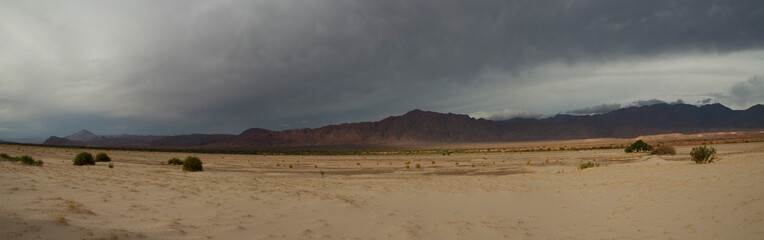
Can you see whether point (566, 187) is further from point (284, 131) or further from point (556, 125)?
point (284, 131)

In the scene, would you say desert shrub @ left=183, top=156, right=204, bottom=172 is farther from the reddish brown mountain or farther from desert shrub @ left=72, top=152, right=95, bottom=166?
the reddish brown mountain

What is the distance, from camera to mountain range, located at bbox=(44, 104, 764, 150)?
507 ft

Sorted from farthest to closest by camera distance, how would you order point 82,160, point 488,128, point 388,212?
point 488,128 → point 82,160 → point 388,212

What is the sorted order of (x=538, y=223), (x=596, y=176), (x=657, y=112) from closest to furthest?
(x=538, y=223), (x=596, y=176), (x=657, y=112)

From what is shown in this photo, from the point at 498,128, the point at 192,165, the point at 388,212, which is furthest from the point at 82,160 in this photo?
the point at 498,128

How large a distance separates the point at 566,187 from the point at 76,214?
14086mm

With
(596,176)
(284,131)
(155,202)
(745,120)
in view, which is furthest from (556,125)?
(155,202)

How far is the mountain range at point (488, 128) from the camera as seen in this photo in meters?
155

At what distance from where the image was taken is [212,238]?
5.69 meters

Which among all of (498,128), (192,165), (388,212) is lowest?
(388,212)

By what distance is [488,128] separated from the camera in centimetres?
16875

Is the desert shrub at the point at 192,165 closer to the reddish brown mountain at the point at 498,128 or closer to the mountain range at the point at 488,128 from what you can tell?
the mountain range at the point at 488,128

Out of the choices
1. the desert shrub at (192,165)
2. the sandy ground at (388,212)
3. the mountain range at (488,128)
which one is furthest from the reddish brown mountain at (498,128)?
the sandy ground at (388,212)

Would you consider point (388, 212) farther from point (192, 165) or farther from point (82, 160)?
point (82, 160)
